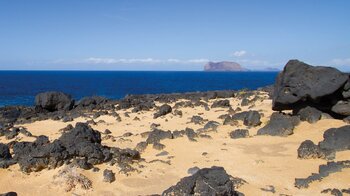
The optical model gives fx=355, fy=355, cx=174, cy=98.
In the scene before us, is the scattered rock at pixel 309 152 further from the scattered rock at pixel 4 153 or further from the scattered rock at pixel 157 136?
the scattered rock at pixel 4 153

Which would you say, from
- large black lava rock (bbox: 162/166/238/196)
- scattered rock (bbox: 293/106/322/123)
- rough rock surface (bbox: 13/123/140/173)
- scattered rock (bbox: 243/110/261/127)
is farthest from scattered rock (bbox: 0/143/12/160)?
scattered rock (bbox: 293/106/322/123)

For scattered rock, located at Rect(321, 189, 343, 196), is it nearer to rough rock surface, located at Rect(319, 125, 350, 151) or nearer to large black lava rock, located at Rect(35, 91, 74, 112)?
rough rock surface, located at Rect(319, 125, 350, 151)

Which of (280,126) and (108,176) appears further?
(280,126)

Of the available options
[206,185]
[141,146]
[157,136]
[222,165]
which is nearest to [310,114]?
[222,165]

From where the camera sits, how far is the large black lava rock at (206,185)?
33.0ft

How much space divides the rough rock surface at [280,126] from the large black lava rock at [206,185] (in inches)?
419

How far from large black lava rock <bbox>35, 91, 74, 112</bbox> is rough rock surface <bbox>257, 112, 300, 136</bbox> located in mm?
26828

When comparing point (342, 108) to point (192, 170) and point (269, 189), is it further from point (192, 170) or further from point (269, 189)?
point (192, 170)

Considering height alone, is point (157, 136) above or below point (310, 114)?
below

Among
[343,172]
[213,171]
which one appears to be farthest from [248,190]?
[343,172]

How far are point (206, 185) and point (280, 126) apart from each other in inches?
462

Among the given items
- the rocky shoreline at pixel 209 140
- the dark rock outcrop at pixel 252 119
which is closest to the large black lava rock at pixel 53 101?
the rocky shoreline at pixel 209 140

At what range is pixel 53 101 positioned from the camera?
4075 centimetres

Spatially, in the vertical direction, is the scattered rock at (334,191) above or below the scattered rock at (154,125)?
above
